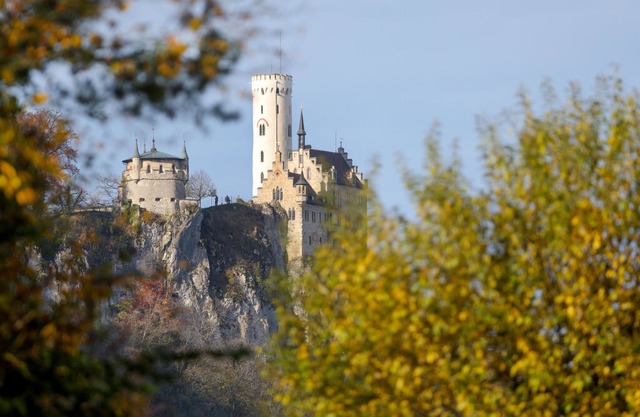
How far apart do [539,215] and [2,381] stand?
36.5 ft

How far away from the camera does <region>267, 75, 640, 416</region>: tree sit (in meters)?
20.5

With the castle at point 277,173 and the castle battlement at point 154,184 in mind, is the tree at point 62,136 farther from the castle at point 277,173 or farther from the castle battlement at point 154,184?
the castle battlement at point 154,184

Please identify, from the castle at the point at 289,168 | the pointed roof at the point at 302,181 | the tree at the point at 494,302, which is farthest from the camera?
the pointed roof at the point at 302,181

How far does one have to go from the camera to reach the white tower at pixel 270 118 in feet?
488

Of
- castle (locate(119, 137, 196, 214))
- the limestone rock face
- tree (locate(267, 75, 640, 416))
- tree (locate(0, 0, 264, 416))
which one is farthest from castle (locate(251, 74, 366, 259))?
tree (locate(0, 0, 264, 416))

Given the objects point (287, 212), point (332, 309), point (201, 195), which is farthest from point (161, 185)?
point (332, 309)

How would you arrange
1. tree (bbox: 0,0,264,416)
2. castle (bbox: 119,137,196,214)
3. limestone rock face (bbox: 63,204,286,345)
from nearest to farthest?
1. tree (bbox: 0,0,264,416)
2. limestone rock face (bbox: 63,204,286,345)
3. castle (bbox: 119,137,196,214)

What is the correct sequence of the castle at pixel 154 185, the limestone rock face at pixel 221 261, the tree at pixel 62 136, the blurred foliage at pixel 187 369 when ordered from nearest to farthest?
the tree at pixel 62 136 → the blurred foliage at pixel 187 369 → the limestone rock face at pixel 221 261 → the castle at pixel 154 185

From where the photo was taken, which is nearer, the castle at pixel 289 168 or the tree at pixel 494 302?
the tree at pixel 494 302

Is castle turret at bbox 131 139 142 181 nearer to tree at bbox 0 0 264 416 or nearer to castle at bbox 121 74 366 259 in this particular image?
castle at bbox 121 74 366 259

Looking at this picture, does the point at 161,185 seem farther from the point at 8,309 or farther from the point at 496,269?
the point at 8,309

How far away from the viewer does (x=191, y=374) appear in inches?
3588

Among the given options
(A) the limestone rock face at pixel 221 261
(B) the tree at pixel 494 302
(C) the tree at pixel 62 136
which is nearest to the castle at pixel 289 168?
(A) the limestone rock face at pixel 221 261

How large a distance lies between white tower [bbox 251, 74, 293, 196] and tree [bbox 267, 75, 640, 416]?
126 metres
